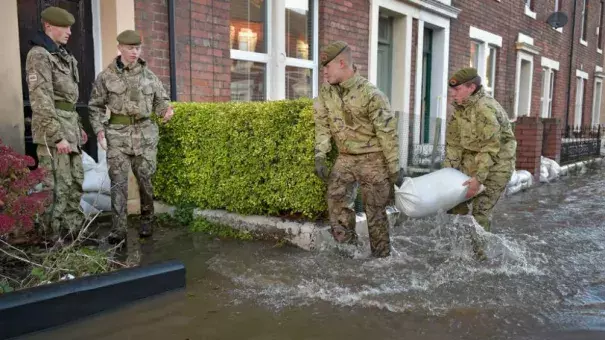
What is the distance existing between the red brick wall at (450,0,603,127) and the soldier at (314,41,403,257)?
827 cm

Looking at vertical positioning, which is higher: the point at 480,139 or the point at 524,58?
the point at 524,58

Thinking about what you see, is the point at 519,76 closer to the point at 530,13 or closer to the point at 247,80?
the point at 530,13

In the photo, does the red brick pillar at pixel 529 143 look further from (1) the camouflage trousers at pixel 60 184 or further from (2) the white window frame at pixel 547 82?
(2) the white window frame at pixel 547 82

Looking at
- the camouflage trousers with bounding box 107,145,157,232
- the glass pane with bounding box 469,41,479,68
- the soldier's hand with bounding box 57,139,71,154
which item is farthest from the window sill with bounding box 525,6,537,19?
the soldier's hand with bounding box 57,139,71,154

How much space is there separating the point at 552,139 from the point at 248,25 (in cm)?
755

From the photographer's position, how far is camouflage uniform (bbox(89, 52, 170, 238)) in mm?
4699

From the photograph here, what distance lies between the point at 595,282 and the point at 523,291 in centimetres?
75

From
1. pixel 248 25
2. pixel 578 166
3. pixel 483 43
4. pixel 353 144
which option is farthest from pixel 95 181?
pixel 578 166

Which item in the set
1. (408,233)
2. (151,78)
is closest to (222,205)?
(151,78)

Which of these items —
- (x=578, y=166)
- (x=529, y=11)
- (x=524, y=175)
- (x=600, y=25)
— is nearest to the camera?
(x=524, y=175)

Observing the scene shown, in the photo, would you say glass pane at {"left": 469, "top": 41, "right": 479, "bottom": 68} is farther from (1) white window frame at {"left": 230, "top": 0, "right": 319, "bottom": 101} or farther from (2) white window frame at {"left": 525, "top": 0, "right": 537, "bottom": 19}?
(1) white window frame at {"left": 230, "top": 0, "right": 319, "bottom": 101}

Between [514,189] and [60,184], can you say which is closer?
[60,184]

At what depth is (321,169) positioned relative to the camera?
439 centimetres

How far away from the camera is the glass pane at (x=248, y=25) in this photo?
702 cm
